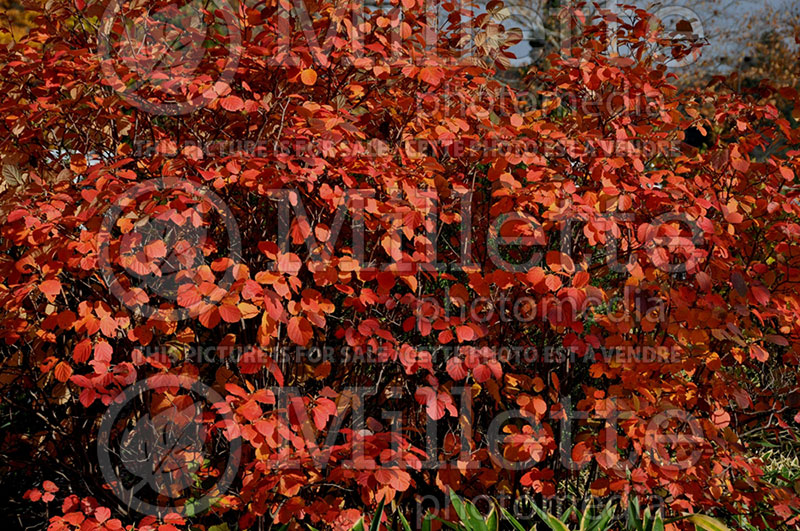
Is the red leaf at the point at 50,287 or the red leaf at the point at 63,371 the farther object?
the red leaf at the point at 63,371

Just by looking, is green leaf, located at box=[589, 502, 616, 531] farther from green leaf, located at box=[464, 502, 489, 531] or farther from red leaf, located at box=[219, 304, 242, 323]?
red leaf, located at box=[219, 304, 242, 323]

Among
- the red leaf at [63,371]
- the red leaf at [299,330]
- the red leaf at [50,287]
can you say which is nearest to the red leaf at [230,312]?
the red leaf at [299,330]

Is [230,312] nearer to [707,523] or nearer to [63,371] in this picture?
[63,371]

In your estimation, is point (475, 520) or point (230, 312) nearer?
point (230, 312)

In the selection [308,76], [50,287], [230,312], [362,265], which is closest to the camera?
[230,312]

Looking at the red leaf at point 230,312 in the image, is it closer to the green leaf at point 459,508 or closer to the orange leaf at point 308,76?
the orange leaf at point 308,76

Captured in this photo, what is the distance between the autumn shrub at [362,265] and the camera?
241 centimetres

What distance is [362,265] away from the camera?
2742mm

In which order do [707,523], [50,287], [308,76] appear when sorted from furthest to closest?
[707,523]
[308,76]
[50,287]

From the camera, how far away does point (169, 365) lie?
2604mm

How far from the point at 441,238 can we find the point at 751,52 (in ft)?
62.5

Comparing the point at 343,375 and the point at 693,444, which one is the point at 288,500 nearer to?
the point at 343,375

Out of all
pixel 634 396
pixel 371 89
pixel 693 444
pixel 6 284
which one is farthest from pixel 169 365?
pixel 693 444

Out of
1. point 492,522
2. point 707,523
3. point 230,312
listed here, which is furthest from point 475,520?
point 230,312
